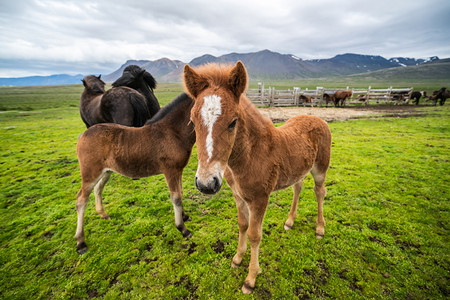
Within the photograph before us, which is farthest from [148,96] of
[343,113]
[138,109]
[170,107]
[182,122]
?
[343,113]

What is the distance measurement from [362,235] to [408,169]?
14.6ft

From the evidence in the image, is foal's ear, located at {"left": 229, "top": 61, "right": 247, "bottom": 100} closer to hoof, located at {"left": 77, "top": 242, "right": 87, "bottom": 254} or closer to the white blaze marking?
the white blaze marking

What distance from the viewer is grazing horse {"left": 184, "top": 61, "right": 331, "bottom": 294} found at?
6.56ft

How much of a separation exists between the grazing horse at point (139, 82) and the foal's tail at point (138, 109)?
93 centimetres

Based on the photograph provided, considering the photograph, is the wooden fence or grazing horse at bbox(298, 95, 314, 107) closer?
grazing horse at bbox(298, 95, 314, 107)

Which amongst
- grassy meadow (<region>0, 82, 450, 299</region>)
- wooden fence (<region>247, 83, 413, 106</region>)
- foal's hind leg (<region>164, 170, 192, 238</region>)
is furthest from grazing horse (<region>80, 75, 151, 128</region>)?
wooden fence (<region>247, 83, 413, 106</region>)

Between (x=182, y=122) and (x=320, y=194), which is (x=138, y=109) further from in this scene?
(x=320, y=194)

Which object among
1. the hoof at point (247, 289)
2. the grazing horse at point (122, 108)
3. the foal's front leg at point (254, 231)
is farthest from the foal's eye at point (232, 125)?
the grazing horse at point (122, 108)

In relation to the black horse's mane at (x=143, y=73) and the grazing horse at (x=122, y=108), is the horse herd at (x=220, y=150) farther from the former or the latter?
the black horse's mane at (x=143, y=73)

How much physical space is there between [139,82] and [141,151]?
13.4 ft

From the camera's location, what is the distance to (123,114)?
5586 mm

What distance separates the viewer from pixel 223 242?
3.70 metres

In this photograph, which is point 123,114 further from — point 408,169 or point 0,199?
point 408,169

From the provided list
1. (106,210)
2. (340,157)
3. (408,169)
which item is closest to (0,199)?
(106,210)
